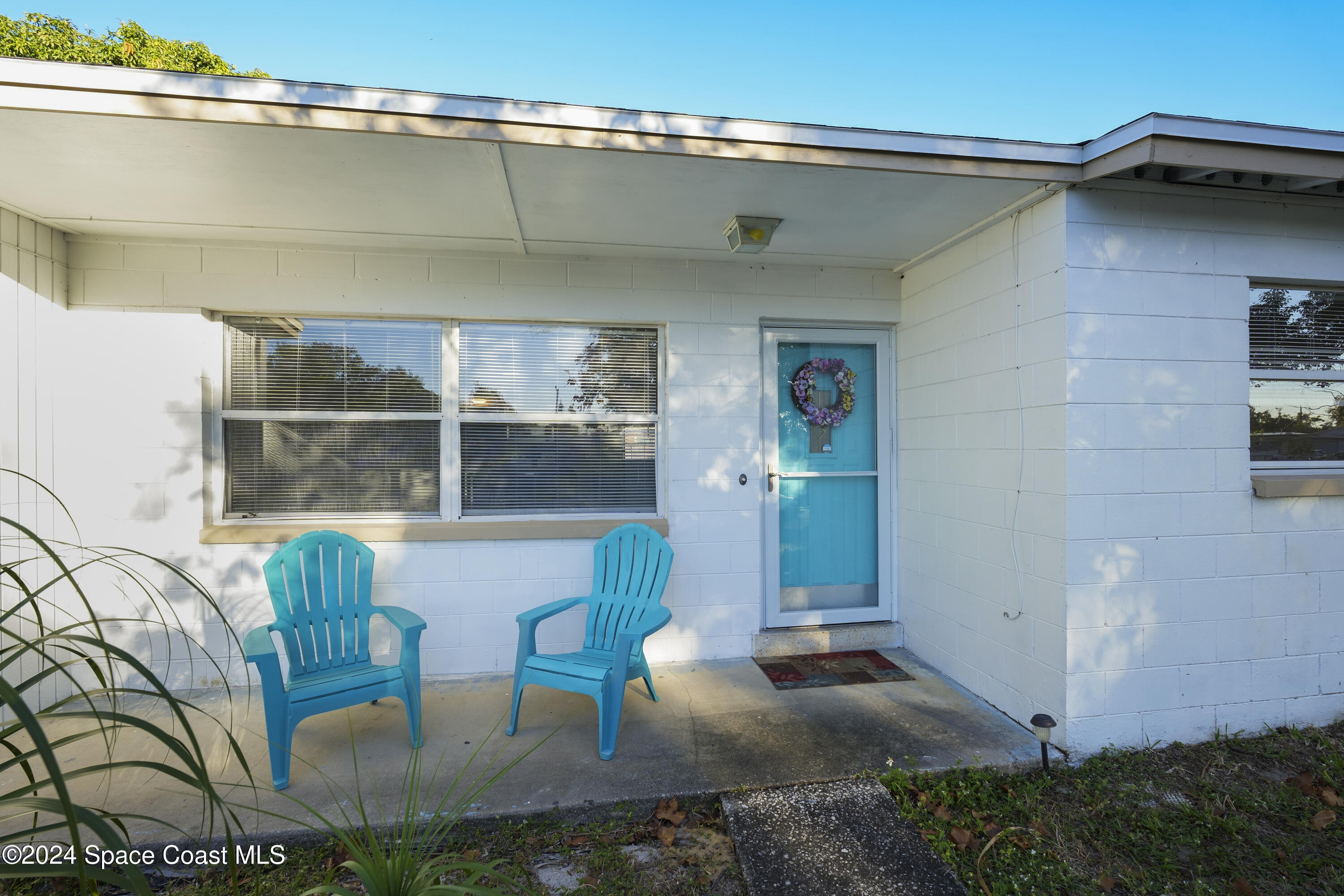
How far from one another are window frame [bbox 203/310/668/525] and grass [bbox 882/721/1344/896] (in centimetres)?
208

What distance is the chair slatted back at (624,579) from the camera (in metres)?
3.23

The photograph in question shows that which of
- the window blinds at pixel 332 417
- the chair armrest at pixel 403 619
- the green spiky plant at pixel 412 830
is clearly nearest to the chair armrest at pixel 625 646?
the green spiky plant at pixel 412 830

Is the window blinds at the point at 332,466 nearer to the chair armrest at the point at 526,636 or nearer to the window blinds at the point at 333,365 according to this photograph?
the window blinds at the point at 333,365

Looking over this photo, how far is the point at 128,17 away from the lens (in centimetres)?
1020

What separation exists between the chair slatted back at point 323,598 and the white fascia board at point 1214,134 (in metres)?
3.73

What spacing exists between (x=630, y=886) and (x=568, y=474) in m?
2.17

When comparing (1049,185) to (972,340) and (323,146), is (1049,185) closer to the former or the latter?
(972,340)

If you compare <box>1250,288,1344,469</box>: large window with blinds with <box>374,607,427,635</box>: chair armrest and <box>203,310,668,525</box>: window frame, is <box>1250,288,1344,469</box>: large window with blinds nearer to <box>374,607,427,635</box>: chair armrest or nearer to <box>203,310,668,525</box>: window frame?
<box>203,310,668,525</box>: window frame

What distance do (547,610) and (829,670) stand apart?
1.67 meters

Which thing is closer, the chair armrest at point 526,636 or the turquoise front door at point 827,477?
the chair armrest at point 526,636

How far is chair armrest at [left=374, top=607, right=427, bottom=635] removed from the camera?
276 centimetres

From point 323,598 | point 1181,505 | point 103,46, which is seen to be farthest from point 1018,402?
point 103,46

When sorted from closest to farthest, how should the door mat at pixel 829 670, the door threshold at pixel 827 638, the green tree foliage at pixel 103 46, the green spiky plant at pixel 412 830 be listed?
the green spiky plant at pixel 412 830 < the door mat at pixel 829 670 < the door threshold at pixel 827 638 < the green tree foliage at pixel 103 46

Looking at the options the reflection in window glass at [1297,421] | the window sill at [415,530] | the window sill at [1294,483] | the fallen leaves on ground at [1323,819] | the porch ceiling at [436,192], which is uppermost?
the porch ceiling at [436,192]
